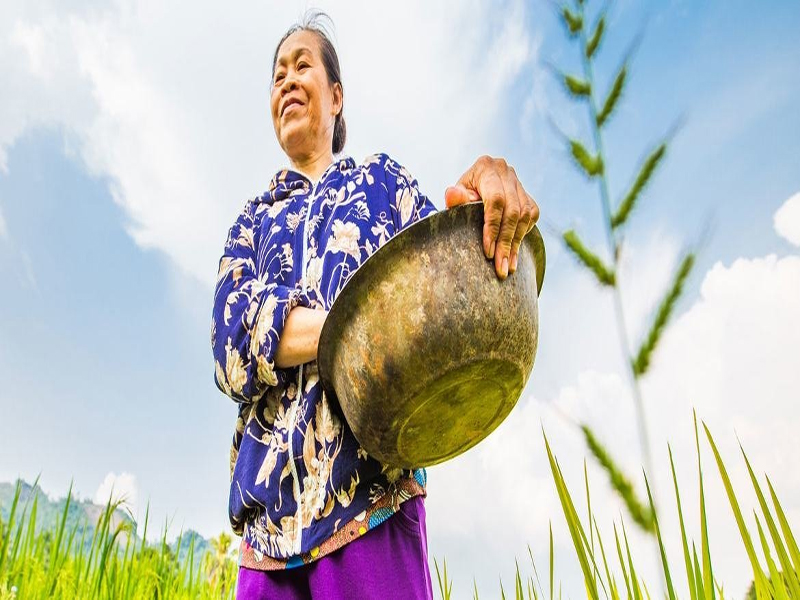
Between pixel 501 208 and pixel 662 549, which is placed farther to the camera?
pixel 501 208

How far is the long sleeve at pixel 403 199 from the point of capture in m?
1.39

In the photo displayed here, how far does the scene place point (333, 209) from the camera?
4.59ft

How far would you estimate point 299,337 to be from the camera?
1158mm

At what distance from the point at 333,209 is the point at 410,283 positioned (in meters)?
0.46

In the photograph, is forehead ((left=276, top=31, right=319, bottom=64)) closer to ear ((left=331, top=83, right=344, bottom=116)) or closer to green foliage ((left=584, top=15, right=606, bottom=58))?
ear ((left=331, top=83, right=344, bottom=116))

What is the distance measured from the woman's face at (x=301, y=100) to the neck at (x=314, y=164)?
0.01 metres

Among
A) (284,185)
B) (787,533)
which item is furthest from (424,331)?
(284,185)

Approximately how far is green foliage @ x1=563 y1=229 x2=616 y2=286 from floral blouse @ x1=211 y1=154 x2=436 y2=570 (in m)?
0.45

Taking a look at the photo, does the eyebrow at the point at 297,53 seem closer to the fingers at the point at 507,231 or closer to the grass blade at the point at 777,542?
the fingers at the point at 507,231

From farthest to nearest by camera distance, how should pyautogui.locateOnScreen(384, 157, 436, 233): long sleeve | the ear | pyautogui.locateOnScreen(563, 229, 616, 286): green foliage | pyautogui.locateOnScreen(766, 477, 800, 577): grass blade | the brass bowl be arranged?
the ear, pyautogui.locateOnScreen(384, 157, 436, 233): long sleeve, the brass bowl, pyautogui.locateOnScreen(766, 477, 800, 577): grass blade, pyautogui.locateOnScreen(563, 229, 616, 286): green foliage

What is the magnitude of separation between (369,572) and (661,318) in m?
0.65

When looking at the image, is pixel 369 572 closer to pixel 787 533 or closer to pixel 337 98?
pixel 787 533

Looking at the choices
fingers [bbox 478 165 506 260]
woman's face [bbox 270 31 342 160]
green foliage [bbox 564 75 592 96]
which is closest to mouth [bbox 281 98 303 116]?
woman's face [bbox 270 31 342 160]

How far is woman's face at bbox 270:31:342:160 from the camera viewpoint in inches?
62.8
